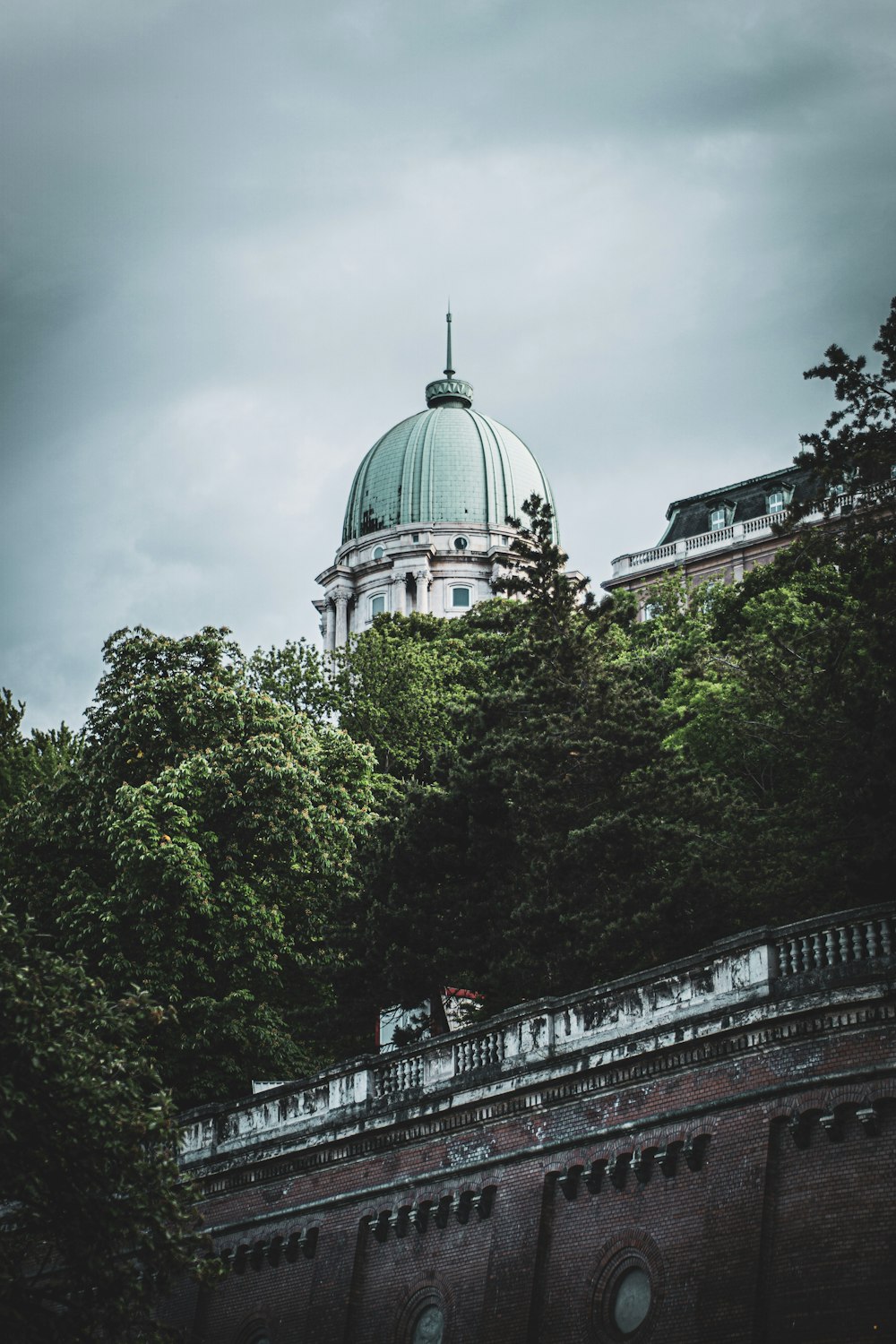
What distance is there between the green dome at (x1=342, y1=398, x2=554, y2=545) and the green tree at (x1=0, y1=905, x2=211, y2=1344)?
328ft

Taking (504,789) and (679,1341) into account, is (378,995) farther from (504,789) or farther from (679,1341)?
(679,1341)

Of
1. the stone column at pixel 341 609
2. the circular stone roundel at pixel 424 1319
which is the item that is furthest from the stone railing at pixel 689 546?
the circular stone roundel at pixel 424 1319

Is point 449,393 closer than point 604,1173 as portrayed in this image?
No

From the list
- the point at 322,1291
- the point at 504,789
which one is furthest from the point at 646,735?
the point at 322,1291

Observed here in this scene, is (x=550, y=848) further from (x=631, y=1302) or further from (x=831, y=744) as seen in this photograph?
(x=631, y=1302)

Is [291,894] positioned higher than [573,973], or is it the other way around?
[291,894]

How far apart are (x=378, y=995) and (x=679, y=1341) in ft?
54.6

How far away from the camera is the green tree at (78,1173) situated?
2372 centimetres

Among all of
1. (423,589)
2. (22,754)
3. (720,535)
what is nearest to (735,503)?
(720,535)

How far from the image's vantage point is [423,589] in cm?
12156

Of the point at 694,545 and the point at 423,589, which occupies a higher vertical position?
the point at 423,589

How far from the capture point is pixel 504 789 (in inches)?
1558

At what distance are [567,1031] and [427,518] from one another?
98122 mm

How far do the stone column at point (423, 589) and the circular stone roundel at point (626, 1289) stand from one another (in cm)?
9598
